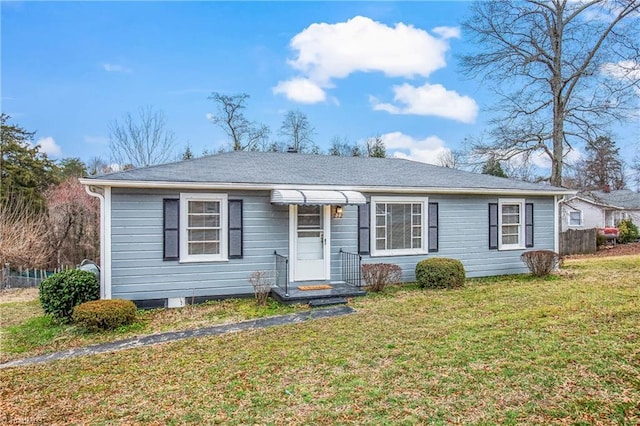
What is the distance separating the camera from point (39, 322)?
8414mm

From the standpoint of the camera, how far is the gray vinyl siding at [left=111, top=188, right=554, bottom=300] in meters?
8.77

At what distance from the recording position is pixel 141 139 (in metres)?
23.5

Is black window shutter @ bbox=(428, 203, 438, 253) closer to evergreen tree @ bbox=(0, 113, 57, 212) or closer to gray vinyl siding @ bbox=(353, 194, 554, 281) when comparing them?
gray vinyl siding @ bbox=(353, 194, 554, 281)

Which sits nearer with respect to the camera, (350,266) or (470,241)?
(350,266)

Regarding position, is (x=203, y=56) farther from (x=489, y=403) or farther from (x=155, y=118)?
(x=489, y=403)

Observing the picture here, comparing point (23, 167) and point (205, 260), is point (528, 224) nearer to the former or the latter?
Result: point (205, 260)

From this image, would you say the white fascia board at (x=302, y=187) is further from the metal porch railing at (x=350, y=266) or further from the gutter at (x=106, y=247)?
the metal porch railing at (x=350, y=266)

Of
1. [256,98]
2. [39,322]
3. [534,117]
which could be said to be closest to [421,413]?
[39,322]

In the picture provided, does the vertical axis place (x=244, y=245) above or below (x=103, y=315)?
above

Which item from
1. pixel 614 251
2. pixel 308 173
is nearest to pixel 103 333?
pixel 308 173

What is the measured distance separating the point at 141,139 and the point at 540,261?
22.5 meters

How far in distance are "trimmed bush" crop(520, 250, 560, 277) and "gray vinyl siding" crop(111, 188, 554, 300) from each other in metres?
0.97

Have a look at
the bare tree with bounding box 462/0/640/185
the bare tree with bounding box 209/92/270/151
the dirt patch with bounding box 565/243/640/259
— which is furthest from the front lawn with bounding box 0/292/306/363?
the bare tree with bounding box 209/92/270/151

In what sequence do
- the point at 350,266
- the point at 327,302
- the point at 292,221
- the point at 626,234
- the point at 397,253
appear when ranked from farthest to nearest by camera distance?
1. the point at 626,234
2. the point at 397,253
3. the point at 350,266
4. the point at 292,221
5. the point at 327,302
